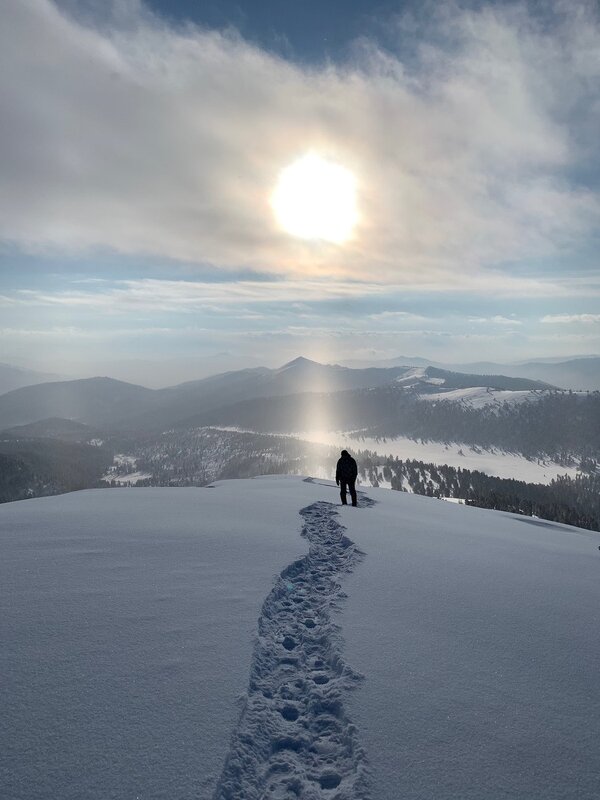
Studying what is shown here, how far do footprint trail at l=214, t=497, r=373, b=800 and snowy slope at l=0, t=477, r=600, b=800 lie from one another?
0.03 metres

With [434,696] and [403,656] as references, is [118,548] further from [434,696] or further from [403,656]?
[434,696]

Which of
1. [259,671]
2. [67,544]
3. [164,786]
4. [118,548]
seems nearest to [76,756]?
[164,786]

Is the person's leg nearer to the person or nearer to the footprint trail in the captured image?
the person

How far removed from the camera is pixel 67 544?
33.9 feet

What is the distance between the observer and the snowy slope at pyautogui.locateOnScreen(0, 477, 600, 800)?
4.24 m

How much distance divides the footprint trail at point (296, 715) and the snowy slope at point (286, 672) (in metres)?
0.03

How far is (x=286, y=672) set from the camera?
6398mm

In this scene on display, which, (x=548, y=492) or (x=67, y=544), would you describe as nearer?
(x=67, y=544)

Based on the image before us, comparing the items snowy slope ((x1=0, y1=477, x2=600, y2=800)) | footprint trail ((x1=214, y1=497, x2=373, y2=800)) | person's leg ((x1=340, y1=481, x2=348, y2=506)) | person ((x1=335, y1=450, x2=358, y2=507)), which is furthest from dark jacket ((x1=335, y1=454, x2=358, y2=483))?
footprint trail ((x1=214, y1=497, x2=373, y2=800))

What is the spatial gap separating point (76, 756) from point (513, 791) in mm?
4437

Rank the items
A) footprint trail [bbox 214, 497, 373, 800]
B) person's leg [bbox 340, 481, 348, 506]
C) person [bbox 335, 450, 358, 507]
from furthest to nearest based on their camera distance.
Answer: person's leg [bbox 340, 481, 348, 506] → person [bbox 335, 450, 358, 507] → footprint trail [bbox 214, 497, 373, 800]

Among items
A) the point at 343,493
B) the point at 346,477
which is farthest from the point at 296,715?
the point at 343,493

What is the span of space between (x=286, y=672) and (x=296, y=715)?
32.4 inches

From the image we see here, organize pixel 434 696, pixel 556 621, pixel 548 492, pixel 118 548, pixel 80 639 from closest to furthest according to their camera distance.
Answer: pixel 434 696
pixel 80 639
pixel 556 621
pixel 118 548
pixel 548 492
